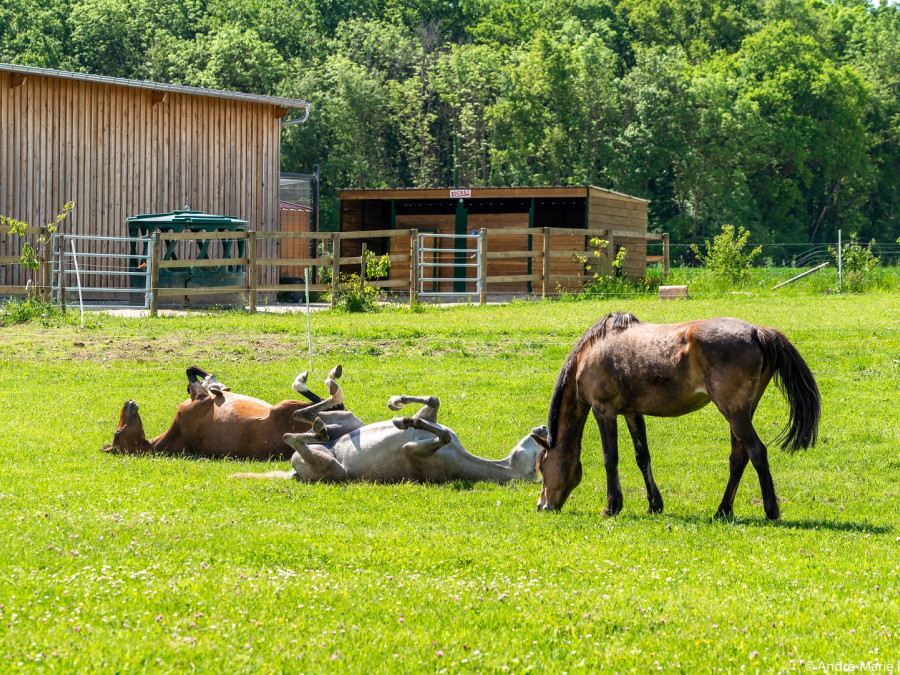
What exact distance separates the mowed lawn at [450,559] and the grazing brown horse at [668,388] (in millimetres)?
296

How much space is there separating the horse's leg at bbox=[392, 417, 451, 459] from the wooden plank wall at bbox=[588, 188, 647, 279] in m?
23.8

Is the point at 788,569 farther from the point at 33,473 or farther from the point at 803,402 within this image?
the point at 33,473

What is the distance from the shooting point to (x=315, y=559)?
238 inches

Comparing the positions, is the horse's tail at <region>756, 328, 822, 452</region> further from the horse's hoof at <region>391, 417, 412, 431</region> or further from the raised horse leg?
the raised horse leg

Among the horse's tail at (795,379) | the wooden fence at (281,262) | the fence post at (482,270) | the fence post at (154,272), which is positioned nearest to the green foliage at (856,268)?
the wooden fence at (281,262)

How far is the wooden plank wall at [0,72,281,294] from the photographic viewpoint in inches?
1019

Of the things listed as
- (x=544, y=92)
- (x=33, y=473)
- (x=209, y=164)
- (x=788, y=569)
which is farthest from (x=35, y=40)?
(x=788, y=569)

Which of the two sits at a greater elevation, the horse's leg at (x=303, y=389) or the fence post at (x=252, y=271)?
the fence post at (x=252, y=271)

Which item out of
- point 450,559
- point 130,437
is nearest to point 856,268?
point 130,437

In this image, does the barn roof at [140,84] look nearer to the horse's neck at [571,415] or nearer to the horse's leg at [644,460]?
the horse's neck at [571,415]

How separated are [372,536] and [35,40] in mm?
61982

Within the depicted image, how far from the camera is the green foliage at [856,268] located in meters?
27.0

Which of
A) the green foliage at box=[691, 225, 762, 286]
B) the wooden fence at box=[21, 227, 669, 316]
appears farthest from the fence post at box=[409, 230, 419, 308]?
the green foliage at box=[691, 225, 762, 286]

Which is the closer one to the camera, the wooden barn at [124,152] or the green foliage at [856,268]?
the wooden barn at [124,152]
